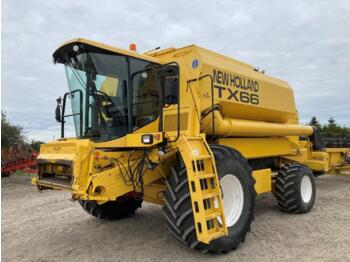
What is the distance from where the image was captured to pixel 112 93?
5129mm

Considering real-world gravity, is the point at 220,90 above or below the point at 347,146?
above

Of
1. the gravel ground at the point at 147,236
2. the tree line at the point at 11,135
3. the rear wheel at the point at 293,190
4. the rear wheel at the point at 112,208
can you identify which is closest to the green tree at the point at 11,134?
the tree line at the point at 11,135

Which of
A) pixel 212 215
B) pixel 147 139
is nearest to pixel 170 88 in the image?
pixel 147 139

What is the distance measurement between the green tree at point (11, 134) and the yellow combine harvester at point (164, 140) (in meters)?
20.0

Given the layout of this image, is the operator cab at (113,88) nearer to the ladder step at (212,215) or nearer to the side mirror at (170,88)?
the side mirror at (170,88)

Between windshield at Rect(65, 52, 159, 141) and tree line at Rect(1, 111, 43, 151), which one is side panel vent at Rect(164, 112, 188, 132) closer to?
windshield at Rect(65, 52, 159, 141)

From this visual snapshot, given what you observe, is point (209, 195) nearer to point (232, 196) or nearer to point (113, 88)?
point (232, 196)

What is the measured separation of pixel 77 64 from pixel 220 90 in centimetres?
233

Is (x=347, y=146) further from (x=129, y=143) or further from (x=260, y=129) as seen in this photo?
(x=129, y=143)

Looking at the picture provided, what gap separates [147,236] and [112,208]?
1233mm

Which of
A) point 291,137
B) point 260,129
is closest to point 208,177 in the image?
point 260,129

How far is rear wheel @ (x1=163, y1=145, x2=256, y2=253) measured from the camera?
4.29 m

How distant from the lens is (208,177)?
439cm

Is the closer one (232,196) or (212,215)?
(212,215)
